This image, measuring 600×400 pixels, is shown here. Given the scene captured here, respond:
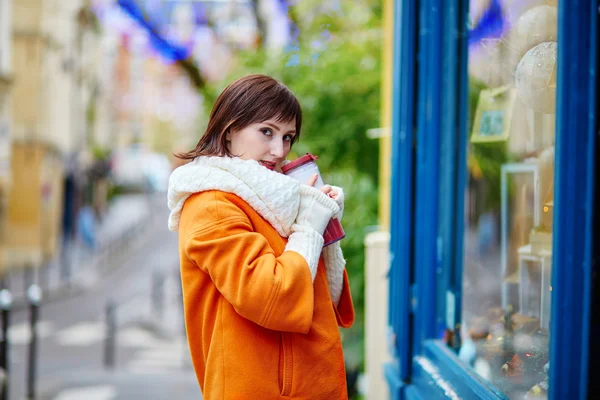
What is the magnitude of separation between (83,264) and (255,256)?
21.2 metres

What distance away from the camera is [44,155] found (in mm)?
23625

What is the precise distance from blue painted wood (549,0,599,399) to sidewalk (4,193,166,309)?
13745 millimetres

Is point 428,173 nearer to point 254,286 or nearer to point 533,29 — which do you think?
point 533,29

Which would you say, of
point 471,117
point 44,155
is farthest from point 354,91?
point 44,155

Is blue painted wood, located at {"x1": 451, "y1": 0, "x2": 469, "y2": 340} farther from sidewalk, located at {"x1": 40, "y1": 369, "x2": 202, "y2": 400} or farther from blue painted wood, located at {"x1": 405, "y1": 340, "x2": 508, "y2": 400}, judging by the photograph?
sidewalk, located at {"x1": 40, "y1": 369, "x2": 202, "y2": 400}

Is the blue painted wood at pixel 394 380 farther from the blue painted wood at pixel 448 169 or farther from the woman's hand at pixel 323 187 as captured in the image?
the woman's hand at pixel 323 187

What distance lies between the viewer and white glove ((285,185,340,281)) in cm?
187

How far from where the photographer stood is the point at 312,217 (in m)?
1.91

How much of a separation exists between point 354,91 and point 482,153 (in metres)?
3.09

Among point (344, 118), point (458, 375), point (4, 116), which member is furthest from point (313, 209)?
point (4, 116)

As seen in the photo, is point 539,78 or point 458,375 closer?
point 539,78

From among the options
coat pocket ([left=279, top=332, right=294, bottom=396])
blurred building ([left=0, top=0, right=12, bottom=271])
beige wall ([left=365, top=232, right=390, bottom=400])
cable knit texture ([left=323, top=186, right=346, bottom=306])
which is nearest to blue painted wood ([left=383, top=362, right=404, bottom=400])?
beige wall ([left=365, top=232, right=390, bottom=400])

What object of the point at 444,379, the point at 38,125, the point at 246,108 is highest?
the point at 38,125

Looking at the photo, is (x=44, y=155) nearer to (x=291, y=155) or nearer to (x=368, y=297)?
(x=291, y=155)
